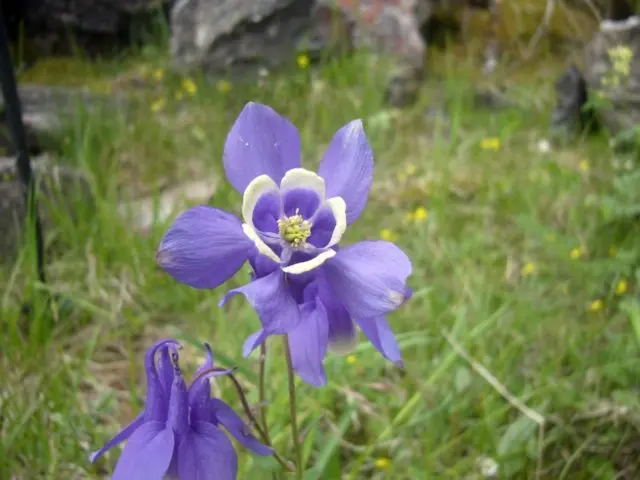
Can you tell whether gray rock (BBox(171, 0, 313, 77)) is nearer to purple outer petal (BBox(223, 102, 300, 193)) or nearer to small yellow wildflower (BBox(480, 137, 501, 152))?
small yellow wildflower (BBox(480, 137, 501, 152))

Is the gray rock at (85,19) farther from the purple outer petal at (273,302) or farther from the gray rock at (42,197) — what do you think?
the purple outer petal at (273,302)

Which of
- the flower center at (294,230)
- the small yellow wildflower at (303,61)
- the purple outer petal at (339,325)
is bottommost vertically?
the small yellow wildflower at (303,61)

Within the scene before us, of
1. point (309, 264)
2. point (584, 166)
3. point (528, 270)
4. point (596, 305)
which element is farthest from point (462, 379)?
point (584, 166)

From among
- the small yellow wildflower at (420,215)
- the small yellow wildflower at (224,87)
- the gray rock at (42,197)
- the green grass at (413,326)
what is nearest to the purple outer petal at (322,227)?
the green grass at (413,326)

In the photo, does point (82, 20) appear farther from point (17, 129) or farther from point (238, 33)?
point (17, 129)

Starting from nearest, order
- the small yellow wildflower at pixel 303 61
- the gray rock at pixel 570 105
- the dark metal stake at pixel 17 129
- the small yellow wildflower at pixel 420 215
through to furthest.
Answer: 1. the dark metal stake at pixel 17 129
2. the small yellow wildflower at pixel 420 215
3. the gray rock at pixel 570 105
4. the small yellow wildflower at pixel 303 61

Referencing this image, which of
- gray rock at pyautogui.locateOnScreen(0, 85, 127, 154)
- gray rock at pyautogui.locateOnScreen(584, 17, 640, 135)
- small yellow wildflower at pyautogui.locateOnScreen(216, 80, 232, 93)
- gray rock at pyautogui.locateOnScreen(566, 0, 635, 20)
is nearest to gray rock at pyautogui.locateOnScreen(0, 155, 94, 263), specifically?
gray rock at pyautogui.locateOnScreen(0, 85, 127, 154)

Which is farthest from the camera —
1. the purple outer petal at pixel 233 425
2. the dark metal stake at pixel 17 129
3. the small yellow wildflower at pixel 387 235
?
the small yellow wildflower at pixel 387 235
